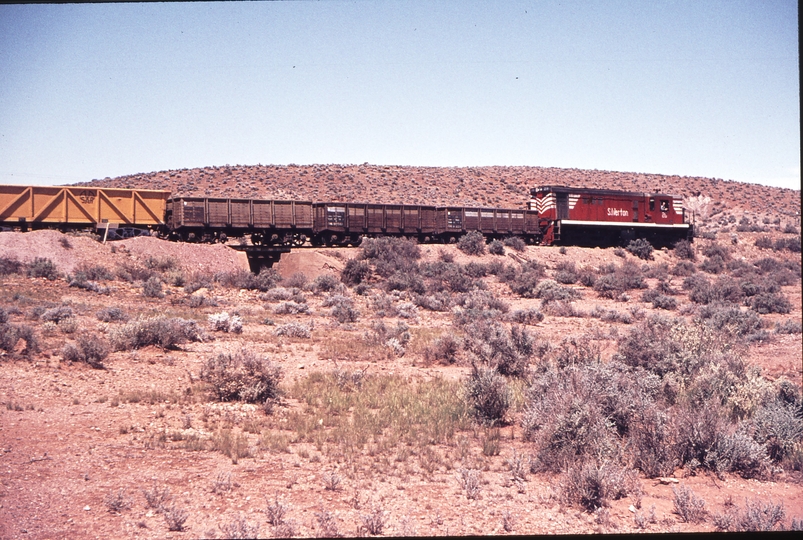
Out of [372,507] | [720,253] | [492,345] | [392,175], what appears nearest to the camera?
[372,507]

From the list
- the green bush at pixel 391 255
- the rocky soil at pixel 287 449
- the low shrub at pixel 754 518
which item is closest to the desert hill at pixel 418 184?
the green bush at pixel 391 255

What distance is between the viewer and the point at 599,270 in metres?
32.1

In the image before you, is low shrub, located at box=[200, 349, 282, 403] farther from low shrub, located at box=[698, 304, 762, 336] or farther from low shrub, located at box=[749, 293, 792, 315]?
low shrub, located at box=[749, 293, 792, 315]

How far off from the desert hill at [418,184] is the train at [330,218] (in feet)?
67.2

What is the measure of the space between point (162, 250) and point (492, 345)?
64.3 feet

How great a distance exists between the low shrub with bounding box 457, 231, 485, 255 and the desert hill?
22.9 metres

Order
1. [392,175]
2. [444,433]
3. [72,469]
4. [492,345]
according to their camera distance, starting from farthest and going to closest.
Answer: [392,175]
[492,345]
[444,433]
[72,469]

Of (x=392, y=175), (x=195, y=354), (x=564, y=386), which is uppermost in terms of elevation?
(x=392, y=175)

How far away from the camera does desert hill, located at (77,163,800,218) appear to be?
58.3 metres

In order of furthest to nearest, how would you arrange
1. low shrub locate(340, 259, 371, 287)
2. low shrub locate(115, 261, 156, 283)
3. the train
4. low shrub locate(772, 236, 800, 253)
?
low shrub locate(772, 236, 800, 253), the train, low shrub locate(340, 259, 371, 287), low shrub locate(115, 261, 156, 283)

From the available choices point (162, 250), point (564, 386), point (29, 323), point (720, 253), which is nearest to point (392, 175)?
point (720, 253)

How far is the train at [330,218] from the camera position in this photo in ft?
97.5

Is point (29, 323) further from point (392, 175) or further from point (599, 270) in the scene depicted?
point (392, 175)

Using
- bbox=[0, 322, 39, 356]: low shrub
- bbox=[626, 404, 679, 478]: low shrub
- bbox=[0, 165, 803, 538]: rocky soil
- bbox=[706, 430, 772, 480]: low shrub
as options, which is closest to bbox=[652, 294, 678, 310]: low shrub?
bbox=[0, 165, 803, 538]: rocky soil
